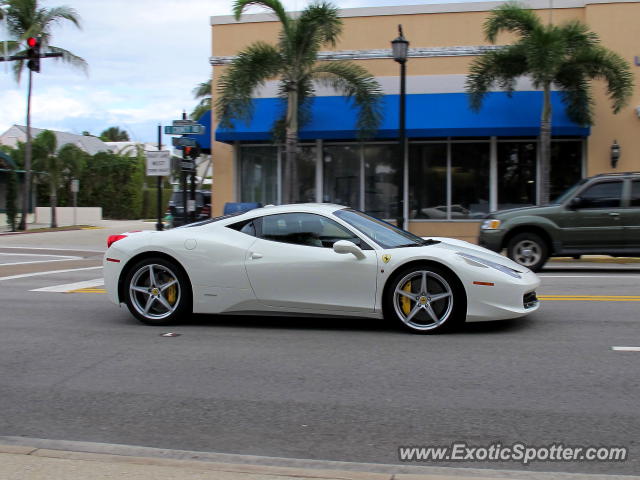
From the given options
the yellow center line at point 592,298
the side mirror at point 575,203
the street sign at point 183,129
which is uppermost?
the street sign at point 183,129

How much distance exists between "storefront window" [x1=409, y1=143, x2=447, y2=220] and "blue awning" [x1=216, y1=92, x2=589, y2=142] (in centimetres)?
129

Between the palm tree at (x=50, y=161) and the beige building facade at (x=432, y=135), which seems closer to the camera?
the beige building facade at (x=432, y=135)

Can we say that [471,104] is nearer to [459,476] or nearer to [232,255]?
[232,255]

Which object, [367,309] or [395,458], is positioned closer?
[395,458]

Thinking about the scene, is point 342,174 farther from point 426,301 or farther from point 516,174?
point 426,301

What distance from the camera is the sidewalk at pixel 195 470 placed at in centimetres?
359

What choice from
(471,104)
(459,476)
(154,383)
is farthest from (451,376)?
(471,104)

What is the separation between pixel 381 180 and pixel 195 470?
60.7 ft

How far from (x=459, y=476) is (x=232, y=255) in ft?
13.8

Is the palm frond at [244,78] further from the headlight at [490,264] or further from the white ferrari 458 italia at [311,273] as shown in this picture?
the headlight at [490,264]

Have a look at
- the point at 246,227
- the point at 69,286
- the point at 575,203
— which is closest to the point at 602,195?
the point at 575,203

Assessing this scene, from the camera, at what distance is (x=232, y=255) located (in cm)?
739

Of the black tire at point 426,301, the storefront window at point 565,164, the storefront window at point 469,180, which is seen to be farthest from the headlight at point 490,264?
the storefront window at point 565,164

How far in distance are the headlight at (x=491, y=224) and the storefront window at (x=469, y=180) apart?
7.42 meters
